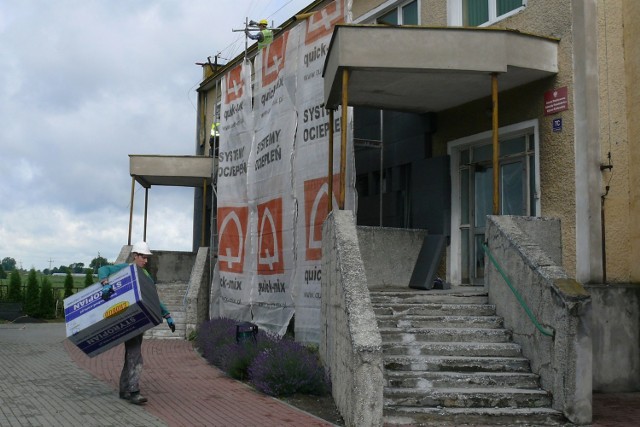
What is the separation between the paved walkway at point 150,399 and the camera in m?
7.44

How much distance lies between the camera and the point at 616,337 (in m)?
9.62

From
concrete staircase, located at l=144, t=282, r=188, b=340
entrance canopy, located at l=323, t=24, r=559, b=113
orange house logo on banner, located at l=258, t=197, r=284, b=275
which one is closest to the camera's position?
entrance canopy, located at l=323, t=24, r=559, b=113

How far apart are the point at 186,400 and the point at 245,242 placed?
274 inches

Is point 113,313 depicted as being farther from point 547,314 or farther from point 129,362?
point 547,314

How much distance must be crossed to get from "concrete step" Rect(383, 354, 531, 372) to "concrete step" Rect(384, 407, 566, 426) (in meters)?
0.76

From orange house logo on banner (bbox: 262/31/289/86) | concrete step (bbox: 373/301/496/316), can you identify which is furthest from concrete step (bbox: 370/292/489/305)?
orange house logo on banner (bbox: 262/31/289/86)

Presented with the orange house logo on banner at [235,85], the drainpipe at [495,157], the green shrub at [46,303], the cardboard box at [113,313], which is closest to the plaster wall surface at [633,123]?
the drainpipe at [495,157]

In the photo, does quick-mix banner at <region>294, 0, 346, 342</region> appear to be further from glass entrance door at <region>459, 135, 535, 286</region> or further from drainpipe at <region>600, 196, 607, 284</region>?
drainpipe at <region>600, 196, 607, 284</region>

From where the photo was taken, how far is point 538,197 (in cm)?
1047

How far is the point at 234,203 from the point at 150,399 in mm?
7960

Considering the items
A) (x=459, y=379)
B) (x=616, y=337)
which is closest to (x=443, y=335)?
(x=459, y=379)

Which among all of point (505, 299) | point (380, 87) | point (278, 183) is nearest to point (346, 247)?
point (505, 299)

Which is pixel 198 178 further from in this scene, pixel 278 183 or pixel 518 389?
pixel 518 389

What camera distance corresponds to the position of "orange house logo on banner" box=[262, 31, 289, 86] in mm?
14383
